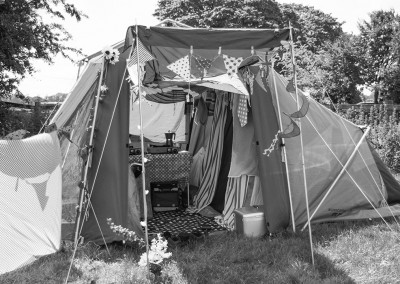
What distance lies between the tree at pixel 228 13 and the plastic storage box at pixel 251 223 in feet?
46.9

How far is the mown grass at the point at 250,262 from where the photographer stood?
3141mm

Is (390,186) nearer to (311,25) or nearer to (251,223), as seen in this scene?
(251,223)

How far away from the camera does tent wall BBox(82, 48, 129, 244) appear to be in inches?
150

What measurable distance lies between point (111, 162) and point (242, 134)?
1.62 meters

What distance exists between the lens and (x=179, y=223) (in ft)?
15.7

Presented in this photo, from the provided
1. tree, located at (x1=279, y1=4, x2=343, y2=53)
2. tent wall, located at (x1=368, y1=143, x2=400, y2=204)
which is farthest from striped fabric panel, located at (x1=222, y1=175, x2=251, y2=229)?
tree, located at (x1=279, y1=4, x2=343, y2=53)

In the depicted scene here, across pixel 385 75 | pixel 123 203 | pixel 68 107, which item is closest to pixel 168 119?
pixel 68 107

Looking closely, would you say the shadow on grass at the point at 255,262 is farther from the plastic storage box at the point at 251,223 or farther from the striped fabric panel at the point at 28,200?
the striped fabric panel at the point at 28,200

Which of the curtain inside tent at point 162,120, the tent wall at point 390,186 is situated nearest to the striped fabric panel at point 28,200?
the tent wall at point 390,186

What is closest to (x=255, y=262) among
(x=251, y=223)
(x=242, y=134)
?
(x=251, y=223)

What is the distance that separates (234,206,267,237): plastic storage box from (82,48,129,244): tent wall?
1.25 meters


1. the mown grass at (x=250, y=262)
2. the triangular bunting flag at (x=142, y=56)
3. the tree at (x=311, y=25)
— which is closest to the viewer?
the mown grass at (x=250, y=262)

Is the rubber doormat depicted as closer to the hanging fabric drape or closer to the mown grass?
the mown grass

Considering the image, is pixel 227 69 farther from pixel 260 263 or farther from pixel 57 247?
pixel 57 247
